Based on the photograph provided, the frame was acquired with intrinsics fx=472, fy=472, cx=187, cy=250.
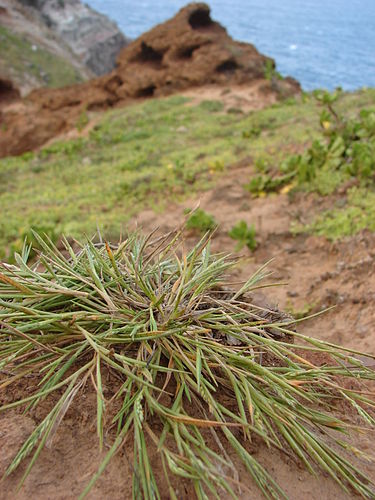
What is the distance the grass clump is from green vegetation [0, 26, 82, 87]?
2586 cm

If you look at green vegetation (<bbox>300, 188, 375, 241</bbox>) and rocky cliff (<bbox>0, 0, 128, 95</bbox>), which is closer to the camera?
green vegetation (<bbox>300, 188, 375, 241</bbox>)

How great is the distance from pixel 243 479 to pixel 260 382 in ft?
0.97

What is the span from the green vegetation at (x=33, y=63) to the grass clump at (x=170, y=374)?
2586 cm

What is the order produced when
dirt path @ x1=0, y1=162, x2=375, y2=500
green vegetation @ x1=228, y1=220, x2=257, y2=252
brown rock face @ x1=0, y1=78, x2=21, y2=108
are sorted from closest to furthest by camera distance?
dirt path @ x1=0, y1=162, x2=375, y2=500
green vegetation @ x1=228, y1=220, x2=257, y2=252
brown rock face @ x1=0, y1=78, x2=21, y2=108

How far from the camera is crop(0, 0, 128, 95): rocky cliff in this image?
25500 mm

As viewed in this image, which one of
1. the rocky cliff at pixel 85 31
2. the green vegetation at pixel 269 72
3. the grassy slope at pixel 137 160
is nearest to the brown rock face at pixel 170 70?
the green vegetation at pixel 269 72

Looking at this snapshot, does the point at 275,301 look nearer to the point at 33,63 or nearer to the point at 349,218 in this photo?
the point at 349,218

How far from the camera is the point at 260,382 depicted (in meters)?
1.48

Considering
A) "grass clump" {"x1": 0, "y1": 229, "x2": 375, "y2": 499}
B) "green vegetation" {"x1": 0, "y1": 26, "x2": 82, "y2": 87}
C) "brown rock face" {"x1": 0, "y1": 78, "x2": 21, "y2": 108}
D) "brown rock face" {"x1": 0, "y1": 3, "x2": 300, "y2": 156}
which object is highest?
"grass clump" {"x1": 0, "y1": 229, "x2": 375, "y2": 499}

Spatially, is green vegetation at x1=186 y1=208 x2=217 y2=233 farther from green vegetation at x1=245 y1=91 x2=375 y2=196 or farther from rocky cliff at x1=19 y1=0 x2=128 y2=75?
rocky cliff at x1=19 y1=0 x2=128 y2=75

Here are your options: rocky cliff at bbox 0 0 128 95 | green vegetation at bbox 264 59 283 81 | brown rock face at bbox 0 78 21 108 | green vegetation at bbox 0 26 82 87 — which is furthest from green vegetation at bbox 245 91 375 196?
green vegetation at bbox 0 26 82 87

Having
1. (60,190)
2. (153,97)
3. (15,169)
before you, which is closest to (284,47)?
(153,97)

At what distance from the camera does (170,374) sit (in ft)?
4.72

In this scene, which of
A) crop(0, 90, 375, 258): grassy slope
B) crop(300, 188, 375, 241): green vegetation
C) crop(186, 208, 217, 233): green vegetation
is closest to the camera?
crop(300, 188, 375, 241): green vegetation
